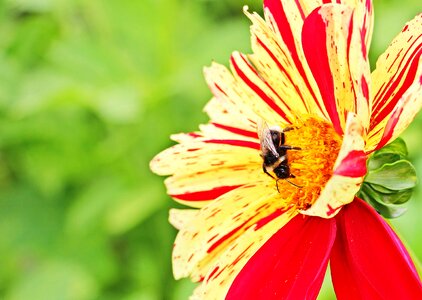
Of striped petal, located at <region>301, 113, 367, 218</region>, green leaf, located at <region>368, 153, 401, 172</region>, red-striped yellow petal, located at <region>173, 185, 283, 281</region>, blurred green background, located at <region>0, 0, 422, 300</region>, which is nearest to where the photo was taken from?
striped petal, located at <region>301, 113, 367, 218</region>

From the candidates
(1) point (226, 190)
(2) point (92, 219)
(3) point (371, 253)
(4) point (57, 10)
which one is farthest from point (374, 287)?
(4) point (57, 10)

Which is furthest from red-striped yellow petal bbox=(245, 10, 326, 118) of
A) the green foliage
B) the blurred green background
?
the blurred green background

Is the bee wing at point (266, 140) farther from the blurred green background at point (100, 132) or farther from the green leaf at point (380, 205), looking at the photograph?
the blurred green background at point (100, 132)

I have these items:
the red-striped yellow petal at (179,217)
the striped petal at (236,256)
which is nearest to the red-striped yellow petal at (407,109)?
the striped petal at (236,256)

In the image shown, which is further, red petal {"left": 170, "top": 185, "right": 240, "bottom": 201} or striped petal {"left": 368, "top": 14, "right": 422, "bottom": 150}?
red petal {"left": 170, "top": 185, "right": 240, "bottom": 201}

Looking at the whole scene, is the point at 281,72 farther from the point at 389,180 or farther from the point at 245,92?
the point at 389,180

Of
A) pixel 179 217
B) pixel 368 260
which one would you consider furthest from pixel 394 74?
pixel 179 217

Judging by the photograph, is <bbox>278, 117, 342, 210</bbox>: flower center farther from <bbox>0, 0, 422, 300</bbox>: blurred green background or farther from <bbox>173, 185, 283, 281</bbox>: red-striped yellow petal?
<bbox>0, 0, 422, 300</bbox>: blurred green background
